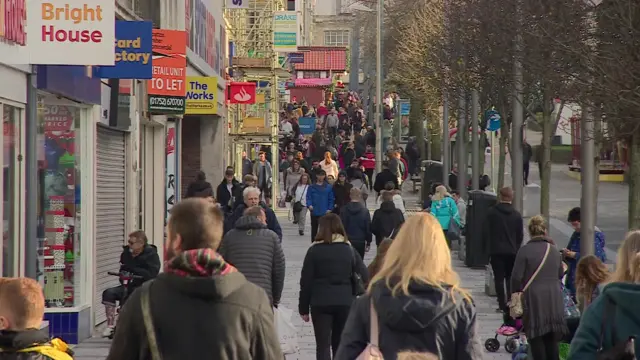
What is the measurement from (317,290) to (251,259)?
22.2 inches

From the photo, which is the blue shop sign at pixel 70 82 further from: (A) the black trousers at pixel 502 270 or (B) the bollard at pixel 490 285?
(B) the bollard at pixel 490 285

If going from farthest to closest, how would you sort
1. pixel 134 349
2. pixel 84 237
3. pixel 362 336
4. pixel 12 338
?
pixel 84 237 < pixel 362 336 < pixel 12 338 < pixel 134 349

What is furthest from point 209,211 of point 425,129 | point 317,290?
point 425,129

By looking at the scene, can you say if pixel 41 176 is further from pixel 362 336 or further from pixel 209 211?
pixel 209 211

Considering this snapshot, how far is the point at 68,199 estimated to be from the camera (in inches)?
624

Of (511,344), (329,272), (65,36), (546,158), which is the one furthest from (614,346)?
(546,158)

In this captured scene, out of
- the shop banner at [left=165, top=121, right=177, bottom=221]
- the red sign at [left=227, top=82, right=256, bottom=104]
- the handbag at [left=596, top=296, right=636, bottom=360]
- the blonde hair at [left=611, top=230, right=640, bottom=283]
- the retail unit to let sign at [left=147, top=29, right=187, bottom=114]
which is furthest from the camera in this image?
the red sign at [left=227, top=82, right=256, bottom=104]

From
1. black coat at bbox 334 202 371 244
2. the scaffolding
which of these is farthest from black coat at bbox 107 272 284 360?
the scaffolding

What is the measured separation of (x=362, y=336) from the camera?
645 cm

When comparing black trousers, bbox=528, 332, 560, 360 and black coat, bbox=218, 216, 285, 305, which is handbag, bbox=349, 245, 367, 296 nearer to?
black coat, bbox=218, 216, 285, 305

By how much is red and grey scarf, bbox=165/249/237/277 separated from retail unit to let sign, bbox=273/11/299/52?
43538 mm

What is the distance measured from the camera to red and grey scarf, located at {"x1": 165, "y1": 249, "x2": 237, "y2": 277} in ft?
16.7

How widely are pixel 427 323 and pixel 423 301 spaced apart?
9cm

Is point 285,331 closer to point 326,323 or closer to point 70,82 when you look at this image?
point 326,323
